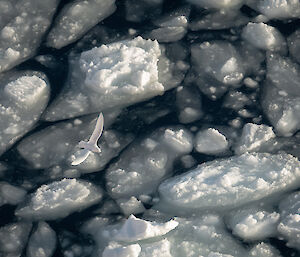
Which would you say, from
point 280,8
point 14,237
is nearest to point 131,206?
point 14,237

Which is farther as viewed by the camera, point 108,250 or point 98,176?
point 98,176

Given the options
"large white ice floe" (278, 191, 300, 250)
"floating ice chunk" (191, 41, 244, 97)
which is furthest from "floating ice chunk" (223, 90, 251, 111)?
"large white ice floe" (278, 191, 300, 250)

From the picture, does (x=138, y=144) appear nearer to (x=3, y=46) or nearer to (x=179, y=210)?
(x=179, y=210)

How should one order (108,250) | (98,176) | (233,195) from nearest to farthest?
(108,250) < (233,195) < (98,176)

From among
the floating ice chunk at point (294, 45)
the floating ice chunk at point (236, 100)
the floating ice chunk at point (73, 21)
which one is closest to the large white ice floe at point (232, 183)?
the floating ice chunk at point (236, 100)

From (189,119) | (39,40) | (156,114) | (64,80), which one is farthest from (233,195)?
(39,40)

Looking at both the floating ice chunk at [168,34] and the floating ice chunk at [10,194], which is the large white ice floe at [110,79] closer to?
the floating ice chunk at [168,34]

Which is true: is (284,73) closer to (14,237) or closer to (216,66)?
(216,66)
